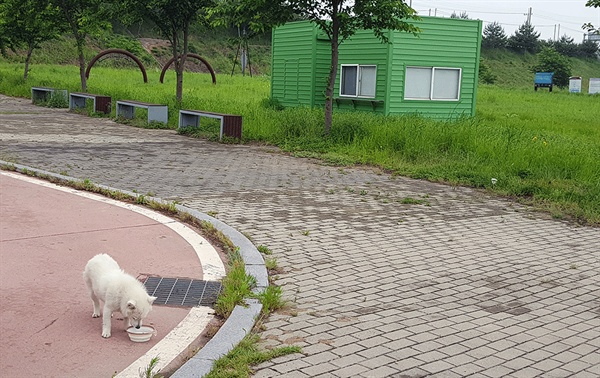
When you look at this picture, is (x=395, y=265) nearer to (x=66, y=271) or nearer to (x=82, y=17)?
(x=66, y=271)

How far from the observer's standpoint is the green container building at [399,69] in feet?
72.3

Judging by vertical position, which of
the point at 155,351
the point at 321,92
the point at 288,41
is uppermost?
the point at 288,41

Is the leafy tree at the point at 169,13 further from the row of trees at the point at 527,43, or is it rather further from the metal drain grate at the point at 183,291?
the row of trees at the point at 527,43

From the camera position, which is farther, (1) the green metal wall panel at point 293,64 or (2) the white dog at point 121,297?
(1) the green metal wall panel at point 293,64

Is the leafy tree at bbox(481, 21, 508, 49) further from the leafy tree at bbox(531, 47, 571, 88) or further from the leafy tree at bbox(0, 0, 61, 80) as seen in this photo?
the leafy tree at bbox(0, 0, 61, 80)

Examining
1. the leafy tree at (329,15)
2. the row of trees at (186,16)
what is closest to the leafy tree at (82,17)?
the row of trees at (186,16)

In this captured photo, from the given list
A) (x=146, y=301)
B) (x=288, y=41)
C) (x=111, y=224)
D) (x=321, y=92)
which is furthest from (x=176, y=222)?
(x=288, y=41)

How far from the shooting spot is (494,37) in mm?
92312

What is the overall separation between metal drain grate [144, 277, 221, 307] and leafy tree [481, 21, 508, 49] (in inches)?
3441

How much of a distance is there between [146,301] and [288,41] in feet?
71.1

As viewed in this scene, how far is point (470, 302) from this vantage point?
223 inches

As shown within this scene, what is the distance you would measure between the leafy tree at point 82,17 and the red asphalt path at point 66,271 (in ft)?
54.5

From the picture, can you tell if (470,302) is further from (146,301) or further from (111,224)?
(111,224)

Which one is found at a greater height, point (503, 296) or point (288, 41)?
point (288, 41)
